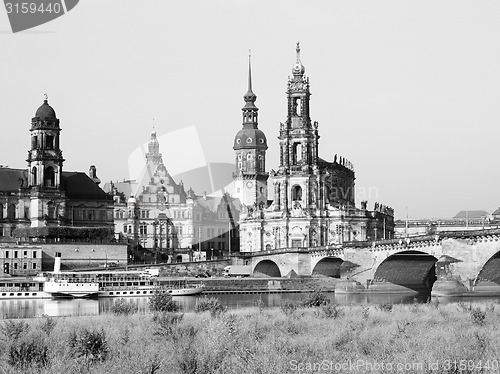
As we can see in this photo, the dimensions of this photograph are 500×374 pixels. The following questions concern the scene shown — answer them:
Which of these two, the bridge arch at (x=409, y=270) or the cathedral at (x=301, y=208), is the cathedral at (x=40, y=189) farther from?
the bridge arch at (x=409, y=270)

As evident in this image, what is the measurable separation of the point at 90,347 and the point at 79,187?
9221 centimetres

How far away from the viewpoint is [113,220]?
12100 cm

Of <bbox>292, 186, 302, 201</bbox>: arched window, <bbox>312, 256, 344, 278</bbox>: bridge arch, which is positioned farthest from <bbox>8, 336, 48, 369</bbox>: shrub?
<bbox>292, 186, 302, 201</bbox>: arched window

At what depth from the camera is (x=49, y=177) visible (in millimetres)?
112000

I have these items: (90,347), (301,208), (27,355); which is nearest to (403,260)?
(301,208)

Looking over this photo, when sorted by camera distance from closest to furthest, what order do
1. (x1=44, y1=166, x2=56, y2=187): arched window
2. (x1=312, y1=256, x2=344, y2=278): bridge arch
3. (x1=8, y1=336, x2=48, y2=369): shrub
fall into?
1. (x1=8, y1=336, x2=48, y2=369): shrub
2. (x1=312, y1=256, x2=344, y2=278): bridge arch
3. (x1=44, y1=166, x2=56, y2=187): arched window

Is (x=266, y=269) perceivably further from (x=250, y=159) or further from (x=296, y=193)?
(x=250, y=159)

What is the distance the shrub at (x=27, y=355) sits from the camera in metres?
25.0

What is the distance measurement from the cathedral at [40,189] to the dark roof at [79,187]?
18cm

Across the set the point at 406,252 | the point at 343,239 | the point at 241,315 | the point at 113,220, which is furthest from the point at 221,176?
the point at 241,315

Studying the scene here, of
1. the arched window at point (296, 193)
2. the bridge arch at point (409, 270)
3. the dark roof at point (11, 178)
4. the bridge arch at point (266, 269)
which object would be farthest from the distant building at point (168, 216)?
the bridge arch at point (409, 270)

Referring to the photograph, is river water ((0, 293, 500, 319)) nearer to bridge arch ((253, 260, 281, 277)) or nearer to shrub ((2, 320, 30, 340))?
shrub ((2, 320, 30, 340))

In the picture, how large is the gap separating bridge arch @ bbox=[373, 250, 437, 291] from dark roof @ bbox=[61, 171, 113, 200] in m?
44.7

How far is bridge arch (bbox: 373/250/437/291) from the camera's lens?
85.3 m
